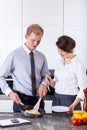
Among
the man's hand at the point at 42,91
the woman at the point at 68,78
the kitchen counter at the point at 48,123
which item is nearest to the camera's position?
the kitchen counter at the point at 48,123

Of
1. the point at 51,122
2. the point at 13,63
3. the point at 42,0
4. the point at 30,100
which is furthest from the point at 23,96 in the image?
the point at 42,0

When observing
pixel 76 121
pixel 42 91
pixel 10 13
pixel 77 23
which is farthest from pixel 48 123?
pixel 10 13

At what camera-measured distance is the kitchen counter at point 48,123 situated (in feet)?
5.54

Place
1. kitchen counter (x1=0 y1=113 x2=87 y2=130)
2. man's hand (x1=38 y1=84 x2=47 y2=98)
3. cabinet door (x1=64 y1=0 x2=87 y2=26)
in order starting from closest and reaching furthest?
kitchen counter (x1=0 y1=113 x2=87 y2=130)
man's hand (x1=38 y1=84 x2=47 y2=98)
cabinet door (x1=64 y1=0 x2=87 y2=26)

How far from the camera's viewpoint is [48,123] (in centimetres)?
179

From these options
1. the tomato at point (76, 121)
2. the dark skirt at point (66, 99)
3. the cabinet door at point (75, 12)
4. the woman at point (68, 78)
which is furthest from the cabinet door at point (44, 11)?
the tomato at point (76, 121)

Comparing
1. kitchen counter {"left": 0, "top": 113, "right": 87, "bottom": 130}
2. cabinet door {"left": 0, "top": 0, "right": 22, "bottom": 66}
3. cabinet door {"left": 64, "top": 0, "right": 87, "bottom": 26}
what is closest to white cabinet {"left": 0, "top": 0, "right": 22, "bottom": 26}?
cabinet door {"left": 0, "top": 0, "right": 22, "bottom": 66}

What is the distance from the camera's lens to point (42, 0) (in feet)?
11.4

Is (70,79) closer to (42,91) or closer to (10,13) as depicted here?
(42,91)

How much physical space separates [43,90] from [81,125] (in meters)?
0.59

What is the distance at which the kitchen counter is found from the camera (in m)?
1.69

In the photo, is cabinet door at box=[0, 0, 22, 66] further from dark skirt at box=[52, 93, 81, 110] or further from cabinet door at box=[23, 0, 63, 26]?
dark skirt at box=[52, 93, 81, 110]

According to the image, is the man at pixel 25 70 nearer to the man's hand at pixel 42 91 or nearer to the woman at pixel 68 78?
the man's hand at pixel 42 91

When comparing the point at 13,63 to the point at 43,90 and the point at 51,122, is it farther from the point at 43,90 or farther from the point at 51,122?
the point at 51,122
